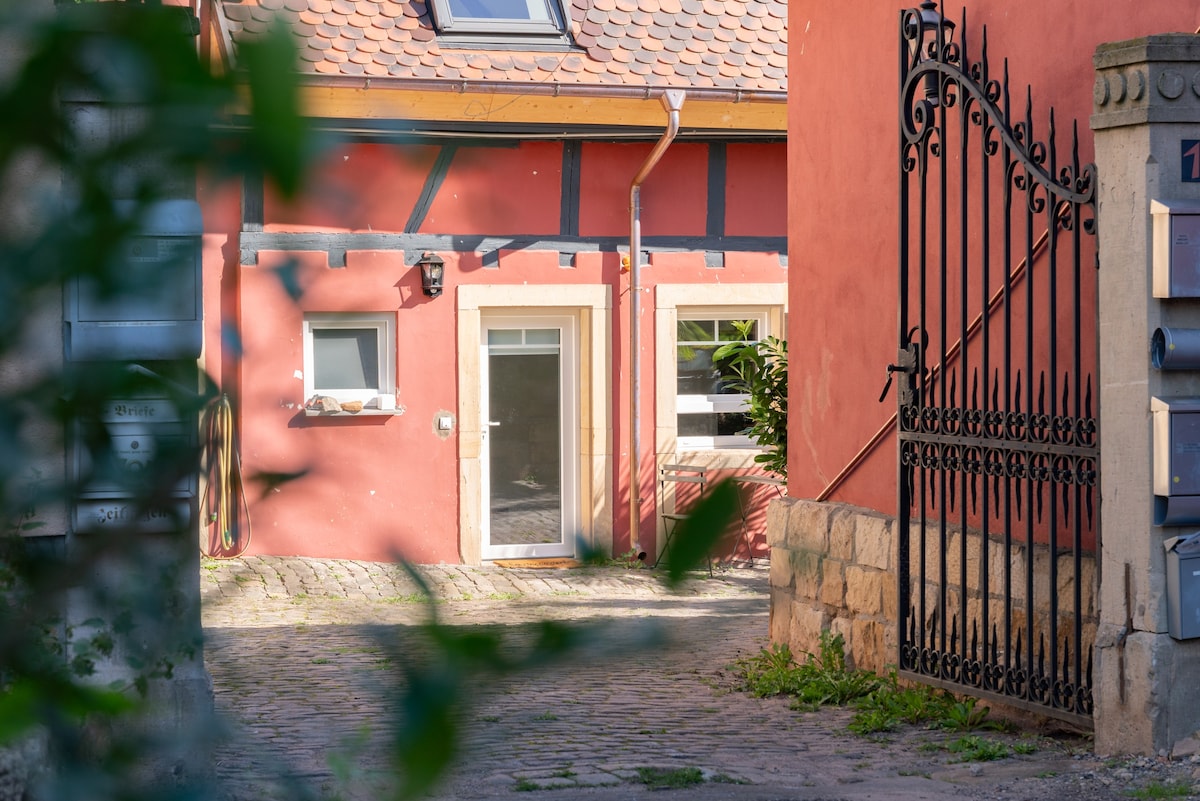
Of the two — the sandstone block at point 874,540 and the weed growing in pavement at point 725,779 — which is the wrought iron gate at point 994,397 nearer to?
the sandstone block at point 874,540

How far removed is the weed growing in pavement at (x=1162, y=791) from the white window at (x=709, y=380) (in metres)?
7.41

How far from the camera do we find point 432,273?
1050cm

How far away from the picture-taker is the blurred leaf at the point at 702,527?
66 centimetres

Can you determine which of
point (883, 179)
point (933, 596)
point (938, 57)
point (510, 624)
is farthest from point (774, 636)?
point (510, 624)

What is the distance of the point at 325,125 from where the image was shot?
1.91ft

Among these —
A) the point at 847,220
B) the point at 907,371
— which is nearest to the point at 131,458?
the point at 907,371

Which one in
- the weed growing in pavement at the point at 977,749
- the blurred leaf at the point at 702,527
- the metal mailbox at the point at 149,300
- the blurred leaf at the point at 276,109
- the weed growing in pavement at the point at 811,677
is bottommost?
the weed growing in pavement at the point at 811,677

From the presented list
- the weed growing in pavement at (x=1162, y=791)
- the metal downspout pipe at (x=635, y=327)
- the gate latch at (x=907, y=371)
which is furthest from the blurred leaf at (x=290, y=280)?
the metal downspout pipe at (x=635, y=327)

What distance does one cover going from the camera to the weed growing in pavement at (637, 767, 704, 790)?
456cm

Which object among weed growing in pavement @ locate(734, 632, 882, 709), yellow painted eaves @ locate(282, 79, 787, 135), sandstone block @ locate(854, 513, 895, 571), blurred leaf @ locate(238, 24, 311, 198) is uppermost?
yellow painted eaves @ locate(282, 79, 787, 135)

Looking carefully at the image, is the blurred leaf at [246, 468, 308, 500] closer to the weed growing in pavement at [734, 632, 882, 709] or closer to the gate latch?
the gate latch

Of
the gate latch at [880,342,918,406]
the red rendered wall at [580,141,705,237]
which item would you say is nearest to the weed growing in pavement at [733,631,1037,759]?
the gate latch at [880,342,918,406]

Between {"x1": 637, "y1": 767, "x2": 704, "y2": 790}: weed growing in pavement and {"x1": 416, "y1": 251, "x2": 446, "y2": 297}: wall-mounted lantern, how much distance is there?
611 centimetres

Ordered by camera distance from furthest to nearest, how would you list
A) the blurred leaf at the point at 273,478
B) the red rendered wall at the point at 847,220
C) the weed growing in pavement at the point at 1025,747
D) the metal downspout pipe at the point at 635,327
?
the metal downspout pipe at the point at 635,327, the red rendered wall at the point at 847,220, the weed growing in pavement at the point at 1025,747, the blurred leaf at the point at 273,478
